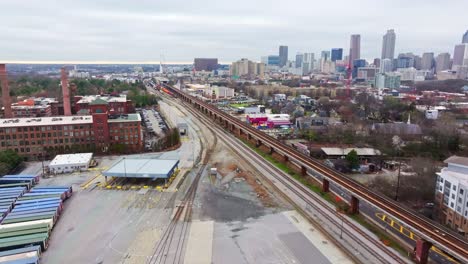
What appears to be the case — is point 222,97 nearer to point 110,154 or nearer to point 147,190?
point 110,154

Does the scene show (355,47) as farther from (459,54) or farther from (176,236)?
(176,236)

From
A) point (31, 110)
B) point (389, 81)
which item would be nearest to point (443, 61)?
point (389, 81)

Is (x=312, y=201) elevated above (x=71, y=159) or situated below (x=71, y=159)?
below

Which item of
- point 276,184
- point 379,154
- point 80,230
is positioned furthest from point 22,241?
point 379,154

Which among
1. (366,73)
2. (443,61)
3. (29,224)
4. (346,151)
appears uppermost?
(443,61)

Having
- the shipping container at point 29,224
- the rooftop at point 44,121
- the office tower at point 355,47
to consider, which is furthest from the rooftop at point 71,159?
the office tower at point 355,47

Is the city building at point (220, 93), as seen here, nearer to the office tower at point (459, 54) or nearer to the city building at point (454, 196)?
the city building at point (454, 196)
